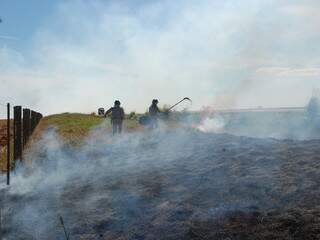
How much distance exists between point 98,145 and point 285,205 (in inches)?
499

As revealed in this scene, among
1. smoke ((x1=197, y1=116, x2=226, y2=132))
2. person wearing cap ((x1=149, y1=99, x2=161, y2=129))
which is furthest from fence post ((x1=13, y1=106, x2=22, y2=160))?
smoke ((x1=197, y1=116, x2=226, y2=132))

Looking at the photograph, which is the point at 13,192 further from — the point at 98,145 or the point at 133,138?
the point at 133,138

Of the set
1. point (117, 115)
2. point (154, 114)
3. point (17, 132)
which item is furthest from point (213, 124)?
point (17, 132)

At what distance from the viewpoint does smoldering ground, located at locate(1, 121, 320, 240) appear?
947 centimetres

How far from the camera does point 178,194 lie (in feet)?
38.7

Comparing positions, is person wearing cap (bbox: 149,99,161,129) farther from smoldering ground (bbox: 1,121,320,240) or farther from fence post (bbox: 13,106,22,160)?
fence post (bbox: 13,106,22,160)

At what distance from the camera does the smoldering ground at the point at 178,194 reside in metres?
9.47

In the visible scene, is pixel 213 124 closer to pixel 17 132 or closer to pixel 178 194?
pixel 17 132

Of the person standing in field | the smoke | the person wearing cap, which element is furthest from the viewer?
the smoke

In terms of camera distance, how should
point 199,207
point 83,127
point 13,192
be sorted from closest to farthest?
point 199,207
point 13,192
point 83,127

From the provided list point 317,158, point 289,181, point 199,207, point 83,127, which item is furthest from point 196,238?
point 83,127

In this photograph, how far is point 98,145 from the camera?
21375mm

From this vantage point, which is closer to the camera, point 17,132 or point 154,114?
A: point 17,132

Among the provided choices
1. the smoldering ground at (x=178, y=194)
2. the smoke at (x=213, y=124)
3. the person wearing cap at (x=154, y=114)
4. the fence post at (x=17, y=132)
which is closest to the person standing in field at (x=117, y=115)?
the person wearing cap at (x=154, y=114)
